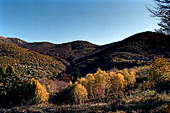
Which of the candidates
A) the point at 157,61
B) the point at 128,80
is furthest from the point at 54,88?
the point at 157,61

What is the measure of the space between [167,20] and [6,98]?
1796 inches

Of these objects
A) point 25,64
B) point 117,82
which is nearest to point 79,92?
point 117,82

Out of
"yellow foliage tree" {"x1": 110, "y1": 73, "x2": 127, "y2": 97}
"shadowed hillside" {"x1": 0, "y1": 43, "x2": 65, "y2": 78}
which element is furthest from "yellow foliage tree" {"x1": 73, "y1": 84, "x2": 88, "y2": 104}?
"shadowed hillside" {"x1": 0, "y1": 43, "x2": 65, "y2": 78}

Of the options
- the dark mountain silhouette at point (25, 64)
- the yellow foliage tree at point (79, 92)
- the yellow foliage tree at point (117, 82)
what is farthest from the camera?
the dark mountain silhouette at point (25, 64)

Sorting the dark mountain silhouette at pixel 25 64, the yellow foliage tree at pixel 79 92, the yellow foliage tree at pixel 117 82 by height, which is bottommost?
the yellow foliage tree at pixel 79 92

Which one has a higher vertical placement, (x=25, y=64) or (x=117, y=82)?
(x=25, y=64)

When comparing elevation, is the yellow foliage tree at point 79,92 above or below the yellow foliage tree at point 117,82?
below

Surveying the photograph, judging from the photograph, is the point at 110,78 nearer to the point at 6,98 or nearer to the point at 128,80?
the point at 128,80

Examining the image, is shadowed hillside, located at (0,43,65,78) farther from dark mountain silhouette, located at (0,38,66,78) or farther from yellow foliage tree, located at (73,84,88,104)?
yellow foliage tree, located at (73,84,88,104)

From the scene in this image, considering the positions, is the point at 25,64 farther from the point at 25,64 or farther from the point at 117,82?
the point at 117,82

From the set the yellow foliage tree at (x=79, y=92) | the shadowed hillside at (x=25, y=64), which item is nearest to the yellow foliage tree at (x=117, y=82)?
the yellow foliage tree at (x=79, y=92)

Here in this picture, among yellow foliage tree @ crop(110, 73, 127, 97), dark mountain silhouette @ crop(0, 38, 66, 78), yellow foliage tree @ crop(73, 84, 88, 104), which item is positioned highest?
dark mountain silhouette @ crop(0, 38, 66, 78)

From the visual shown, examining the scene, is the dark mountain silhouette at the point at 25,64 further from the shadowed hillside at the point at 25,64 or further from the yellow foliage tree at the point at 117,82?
the yellow foliage tree at the point at 117,82

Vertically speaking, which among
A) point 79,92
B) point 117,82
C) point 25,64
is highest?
point 25,64
